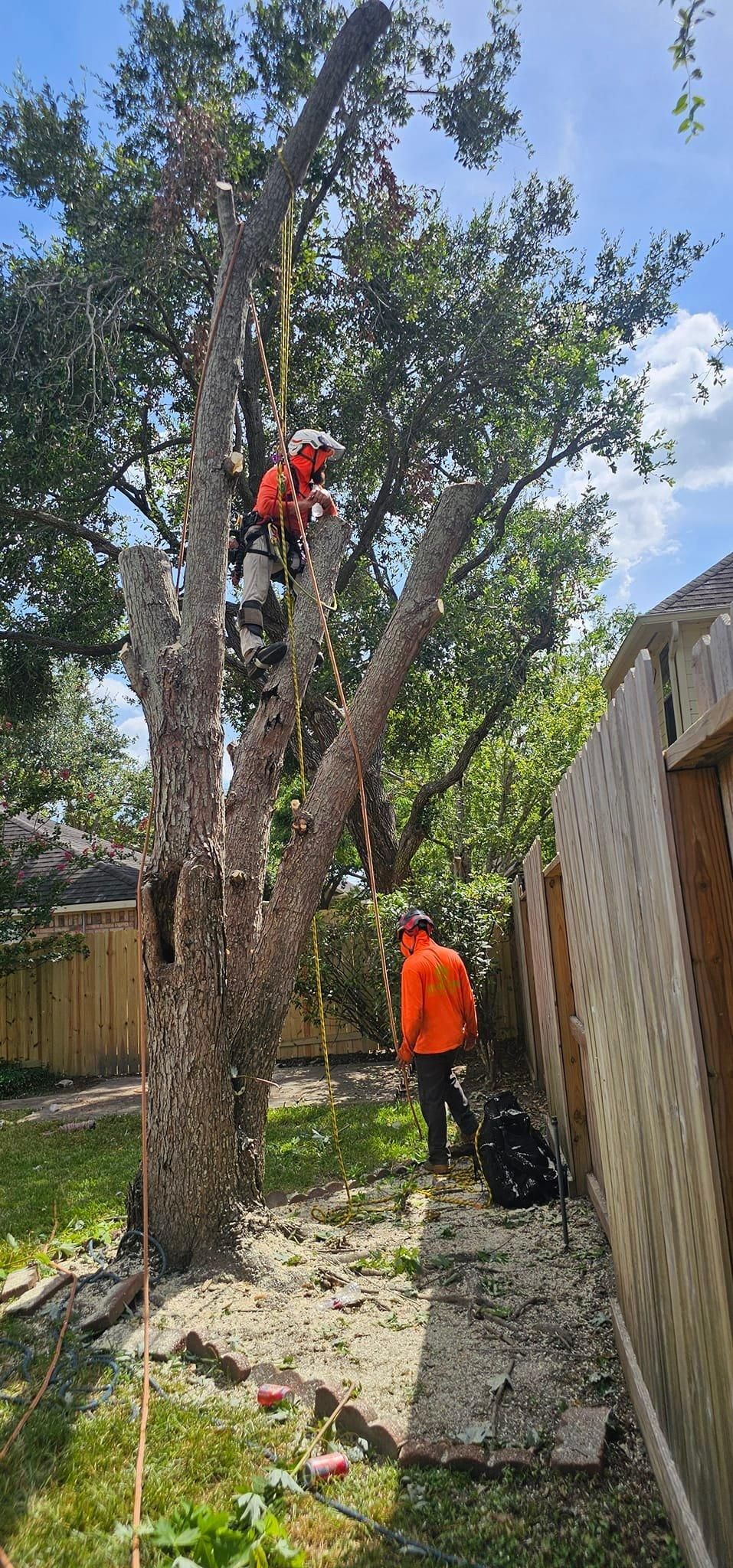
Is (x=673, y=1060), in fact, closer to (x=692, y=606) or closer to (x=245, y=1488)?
(x=245, y=1488)

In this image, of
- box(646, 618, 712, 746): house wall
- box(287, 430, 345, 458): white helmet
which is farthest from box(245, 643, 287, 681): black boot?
box(646, 618, 712, 746): house wall

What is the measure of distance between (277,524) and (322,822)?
2350 mm

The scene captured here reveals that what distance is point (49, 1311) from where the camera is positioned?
163 inches

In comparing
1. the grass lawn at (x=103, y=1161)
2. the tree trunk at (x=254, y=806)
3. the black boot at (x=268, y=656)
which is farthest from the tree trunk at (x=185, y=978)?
the grass lawn at (x=103, y=1161)

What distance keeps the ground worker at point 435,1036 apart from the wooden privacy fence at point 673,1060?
3.09 meters

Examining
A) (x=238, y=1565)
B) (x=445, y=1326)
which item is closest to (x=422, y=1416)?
(x=445, y=1326)

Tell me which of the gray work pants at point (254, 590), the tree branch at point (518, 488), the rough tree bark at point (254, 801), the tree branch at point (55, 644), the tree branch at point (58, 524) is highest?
the tree branch at point (518, 488)

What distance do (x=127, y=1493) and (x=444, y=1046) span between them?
400 centimetres

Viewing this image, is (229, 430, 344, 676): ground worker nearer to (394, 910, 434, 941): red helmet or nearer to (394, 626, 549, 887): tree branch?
(394, 910, 434, 941): red helmet

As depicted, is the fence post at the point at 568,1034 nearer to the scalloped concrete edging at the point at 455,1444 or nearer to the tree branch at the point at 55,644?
the scalloped concrete edging at the point at 455,1444

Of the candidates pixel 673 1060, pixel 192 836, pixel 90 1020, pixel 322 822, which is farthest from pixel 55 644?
pixel 673 1060

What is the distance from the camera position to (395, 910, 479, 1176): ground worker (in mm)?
6496

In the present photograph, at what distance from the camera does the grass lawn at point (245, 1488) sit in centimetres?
241

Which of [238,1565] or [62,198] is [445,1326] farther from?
[62,198]
